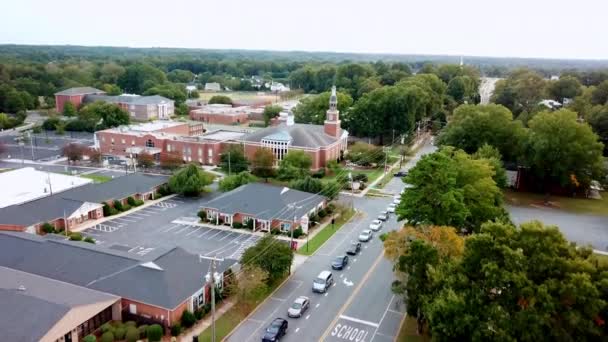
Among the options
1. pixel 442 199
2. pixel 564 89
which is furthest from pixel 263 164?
pixel 564 89

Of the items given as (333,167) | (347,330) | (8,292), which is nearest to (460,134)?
(333,167)

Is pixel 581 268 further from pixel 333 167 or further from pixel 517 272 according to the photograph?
pixel 333 167

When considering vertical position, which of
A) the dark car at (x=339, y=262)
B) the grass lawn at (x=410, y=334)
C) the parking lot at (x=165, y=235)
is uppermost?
the dark car at (x=339, y=262)

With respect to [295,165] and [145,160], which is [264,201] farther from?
[145,160]

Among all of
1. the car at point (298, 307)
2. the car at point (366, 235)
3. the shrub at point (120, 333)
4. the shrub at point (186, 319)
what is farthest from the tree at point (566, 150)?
the shrub at point (120, 333)

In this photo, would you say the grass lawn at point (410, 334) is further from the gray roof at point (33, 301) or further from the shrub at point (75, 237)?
the shrub at point (75, 237)

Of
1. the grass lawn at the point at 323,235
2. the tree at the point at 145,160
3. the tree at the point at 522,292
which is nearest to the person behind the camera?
the tree at the point at 522,292
